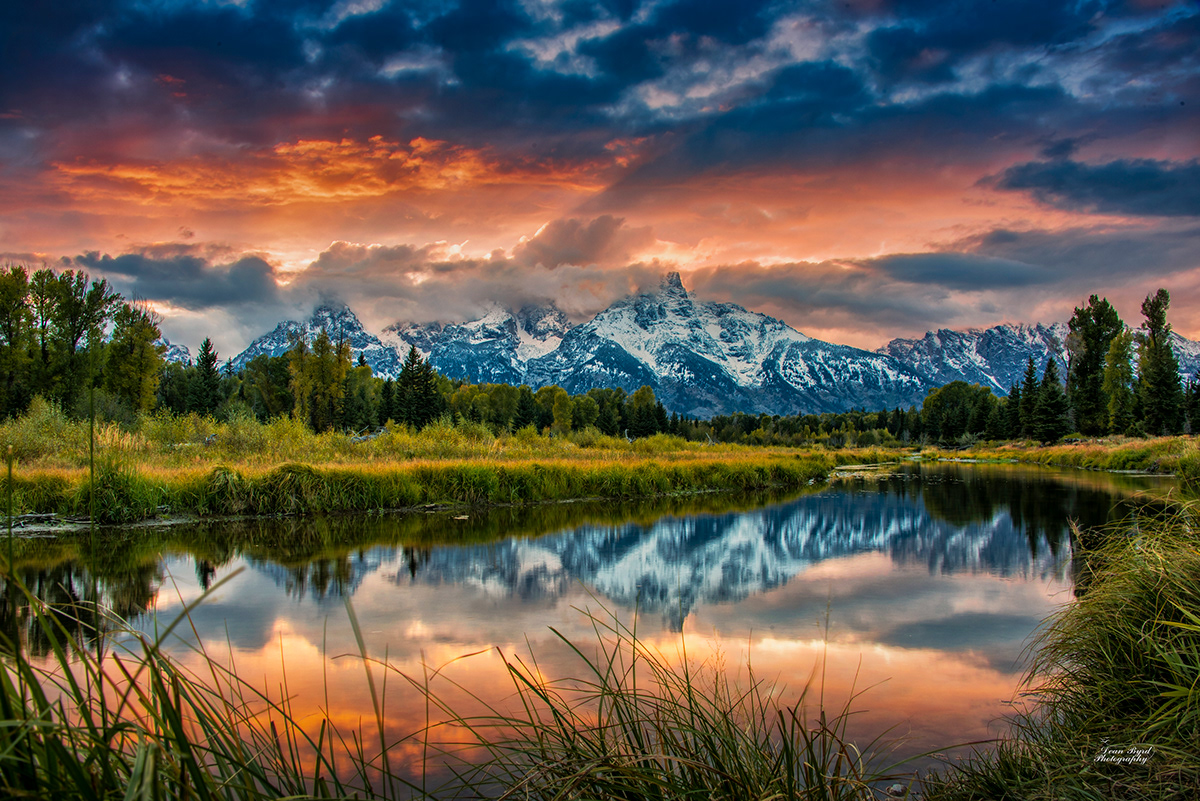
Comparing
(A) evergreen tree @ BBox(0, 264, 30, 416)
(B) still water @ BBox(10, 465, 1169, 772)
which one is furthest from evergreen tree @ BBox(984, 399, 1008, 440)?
(A) evergreen tree @ BBox(0, 264, 30, 416)

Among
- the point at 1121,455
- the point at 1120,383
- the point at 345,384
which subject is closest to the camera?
the point at 1121,455

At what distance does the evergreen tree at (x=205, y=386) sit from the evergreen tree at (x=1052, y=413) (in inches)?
2896

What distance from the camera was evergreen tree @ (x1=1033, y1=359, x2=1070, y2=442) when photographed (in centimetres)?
5575

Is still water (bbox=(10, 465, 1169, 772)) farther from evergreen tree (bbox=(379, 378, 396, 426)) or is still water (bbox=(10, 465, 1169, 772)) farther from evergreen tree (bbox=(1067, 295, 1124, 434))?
evergreen tree (bbox=(379, 378, 396, 426))

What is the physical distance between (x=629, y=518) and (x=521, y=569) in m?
6.24

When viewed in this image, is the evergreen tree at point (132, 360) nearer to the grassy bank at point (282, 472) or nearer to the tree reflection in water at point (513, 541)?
the grassy bank at point (282, 472)

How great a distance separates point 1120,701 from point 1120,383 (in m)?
67.1

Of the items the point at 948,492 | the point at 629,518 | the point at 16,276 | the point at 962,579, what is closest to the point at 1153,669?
→ the point at 962,579

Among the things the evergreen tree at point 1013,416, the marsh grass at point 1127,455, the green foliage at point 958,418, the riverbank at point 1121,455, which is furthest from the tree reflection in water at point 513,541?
the green foliage at point 958,418

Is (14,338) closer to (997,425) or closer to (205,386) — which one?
(205,386)

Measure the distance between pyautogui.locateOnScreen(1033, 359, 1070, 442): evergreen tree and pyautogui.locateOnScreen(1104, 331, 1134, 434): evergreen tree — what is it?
3.43 m

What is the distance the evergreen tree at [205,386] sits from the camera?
5972 cm

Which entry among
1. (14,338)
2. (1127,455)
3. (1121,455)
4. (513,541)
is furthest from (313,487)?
(1121,455)

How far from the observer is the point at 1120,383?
55.8 m
